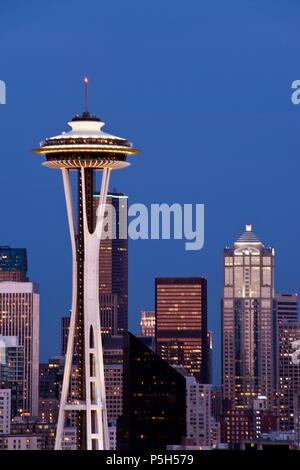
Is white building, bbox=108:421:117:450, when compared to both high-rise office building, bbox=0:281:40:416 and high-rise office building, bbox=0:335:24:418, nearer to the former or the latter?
high-rise office building, bbox=0:335:24:418

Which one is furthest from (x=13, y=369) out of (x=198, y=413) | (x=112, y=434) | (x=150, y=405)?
(x=112, y=434)

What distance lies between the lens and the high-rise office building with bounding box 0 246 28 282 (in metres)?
178

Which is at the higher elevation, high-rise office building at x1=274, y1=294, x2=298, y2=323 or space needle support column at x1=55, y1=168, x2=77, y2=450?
high-rise office building at x1=274, y1=294, x2=298, y2=323

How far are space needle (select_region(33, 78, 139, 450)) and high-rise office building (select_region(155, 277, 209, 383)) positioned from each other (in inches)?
3567

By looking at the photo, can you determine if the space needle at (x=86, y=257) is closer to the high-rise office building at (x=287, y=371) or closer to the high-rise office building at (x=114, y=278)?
the high-rise office building at (x=287, y=371)

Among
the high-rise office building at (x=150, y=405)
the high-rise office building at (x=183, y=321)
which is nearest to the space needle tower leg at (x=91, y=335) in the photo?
the high-rise office building at (x=150, y=405)

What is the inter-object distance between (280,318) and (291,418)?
47.0m

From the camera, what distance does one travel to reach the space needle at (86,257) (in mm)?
71625

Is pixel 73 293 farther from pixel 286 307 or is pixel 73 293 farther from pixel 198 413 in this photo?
pixel 286 307

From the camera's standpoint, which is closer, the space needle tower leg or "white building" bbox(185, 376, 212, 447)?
the space needle tower leg

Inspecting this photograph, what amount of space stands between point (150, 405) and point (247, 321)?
4922 centimetres

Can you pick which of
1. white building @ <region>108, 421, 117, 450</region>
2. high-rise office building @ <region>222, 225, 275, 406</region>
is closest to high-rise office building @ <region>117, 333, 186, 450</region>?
white building @ <region>108, 421, 117, 450</region>
